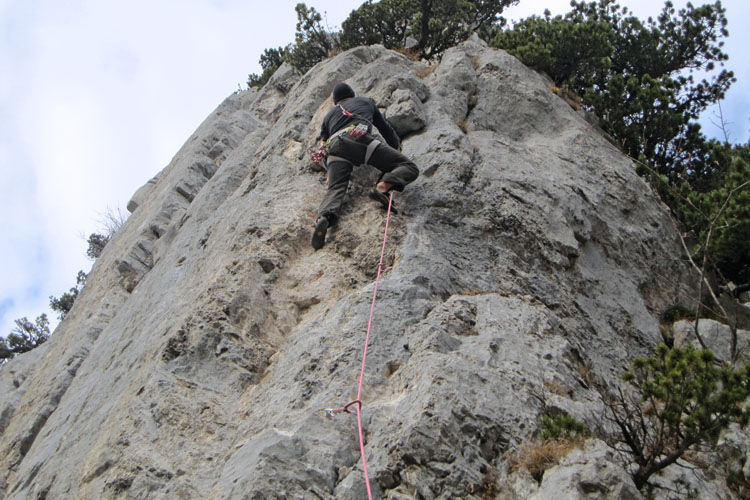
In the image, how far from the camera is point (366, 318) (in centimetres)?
645

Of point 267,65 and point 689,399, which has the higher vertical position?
point 267,65

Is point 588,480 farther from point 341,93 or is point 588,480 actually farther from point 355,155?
point 341,93

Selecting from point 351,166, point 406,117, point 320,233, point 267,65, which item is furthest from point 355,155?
point 267,65

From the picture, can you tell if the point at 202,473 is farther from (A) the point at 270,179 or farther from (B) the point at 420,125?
(B) the point at 420,125

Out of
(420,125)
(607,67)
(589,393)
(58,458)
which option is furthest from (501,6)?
(58,458)

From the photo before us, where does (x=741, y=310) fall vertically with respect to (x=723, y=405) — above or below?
below

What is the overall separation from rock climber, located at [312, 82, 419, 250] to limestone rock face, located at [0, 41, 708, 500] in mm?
260

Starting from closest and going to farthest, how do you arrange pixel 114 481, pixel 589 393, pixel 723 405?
pixel 723 405 < pixel 114 481 < pixel 589 393

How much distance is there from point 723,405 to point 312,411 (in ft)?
9.70

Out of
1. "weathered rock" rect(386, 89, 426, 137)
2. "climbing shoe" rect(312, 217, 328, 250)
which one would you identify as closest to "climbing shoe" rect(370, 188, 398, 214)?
"climbing shoe" rect(312, 217, 328, 250)

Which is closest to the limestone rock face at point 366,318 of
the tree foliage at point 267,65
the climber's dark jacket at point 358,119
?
the climber's dark jacket at point 358,119

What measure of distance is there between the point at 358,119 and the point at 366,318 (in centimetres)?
319

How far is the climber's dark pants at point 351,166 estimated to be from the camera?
26.6ft

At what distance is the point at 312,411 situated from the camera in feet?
18.4
